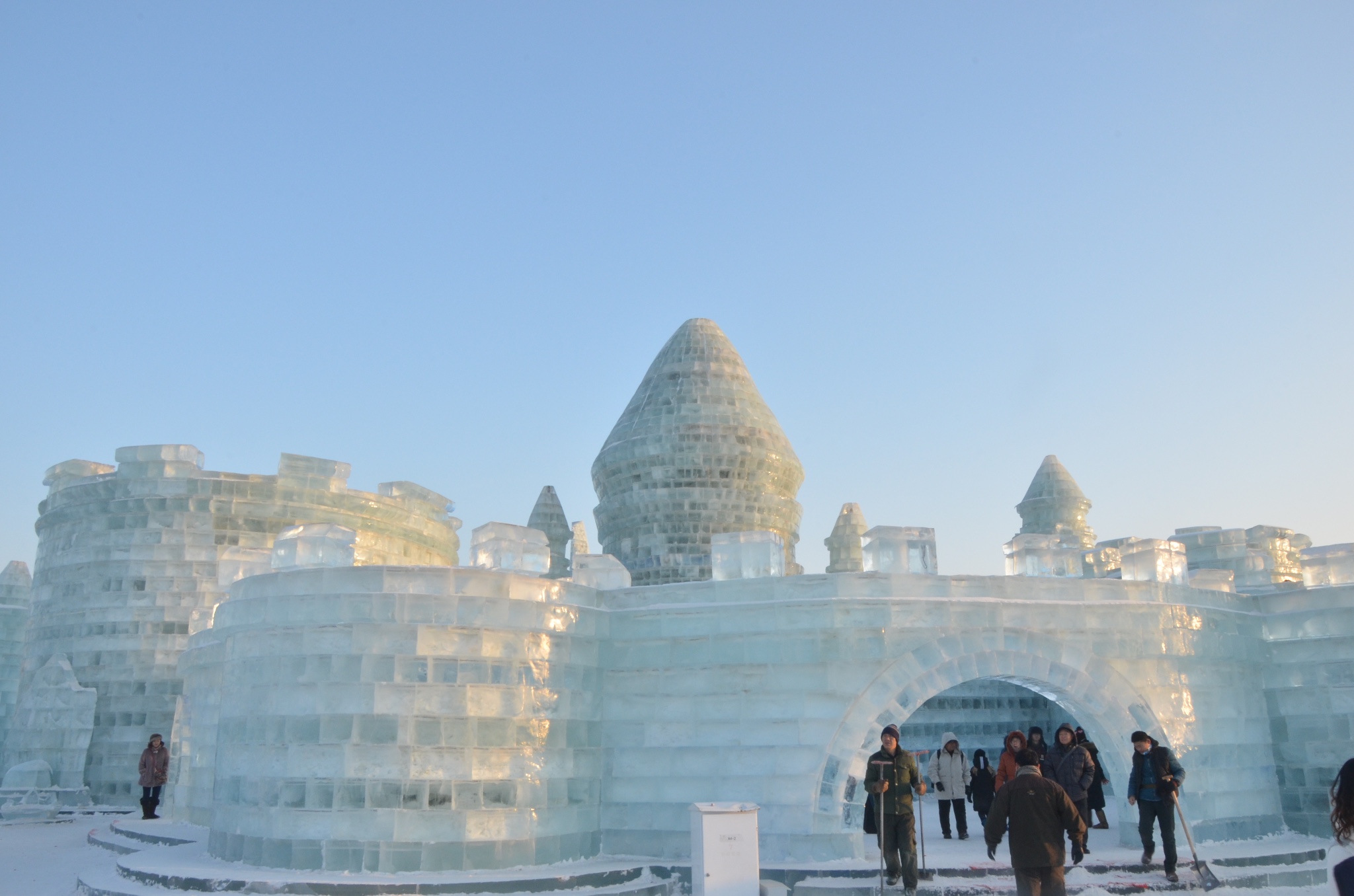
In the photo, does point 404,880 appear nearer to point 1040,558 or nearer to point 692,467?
point 1040,558

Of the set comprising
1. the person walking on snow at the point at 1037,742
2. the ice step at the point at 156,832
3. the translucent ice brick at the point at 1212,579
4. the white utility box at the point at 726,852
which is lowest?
the ice step at the point at 156,832

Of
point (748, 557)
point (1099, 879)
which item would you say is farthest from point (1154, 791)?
point (748, 557)

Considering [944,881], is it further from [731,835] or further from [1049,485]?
[1049,485]

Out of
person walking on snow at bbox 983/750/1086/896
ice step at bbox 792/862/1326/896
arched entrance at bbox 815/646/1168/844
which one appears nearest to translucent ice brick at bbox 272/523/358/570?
arched entrance at bbox 815/646/1168/844

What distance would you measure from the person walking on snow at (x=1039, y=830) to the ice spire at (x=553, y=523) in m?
21.4

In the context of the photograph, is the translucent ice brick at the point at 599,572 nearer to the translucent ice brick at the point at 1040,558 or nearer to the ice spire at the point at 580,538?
the translucent ice brick at the point at 1040,558

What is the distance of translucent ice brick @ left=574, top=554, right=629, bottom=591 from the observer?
13172 millimetres

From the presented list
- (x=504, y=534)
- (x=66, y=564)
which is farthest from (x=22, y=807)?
(x=504, y=534)

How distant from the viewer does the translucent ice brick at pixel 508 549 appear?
12.4 metres

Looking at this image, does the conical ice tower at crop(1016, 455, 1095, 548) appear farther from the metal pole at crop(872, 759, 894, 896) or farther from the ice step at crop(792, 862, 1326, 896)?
the metal pole at crop(872, 759, 894, 896)

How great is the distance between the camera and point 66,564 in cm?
2191

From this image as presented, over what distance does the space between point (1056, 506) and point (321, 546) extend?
2630 centimetres

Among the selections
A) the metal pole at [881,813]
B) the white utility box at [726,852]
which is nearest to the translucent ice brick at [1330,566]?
the metal pole at [881,813]

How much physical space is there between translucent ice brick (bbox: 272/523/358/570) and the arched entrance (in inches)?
238
